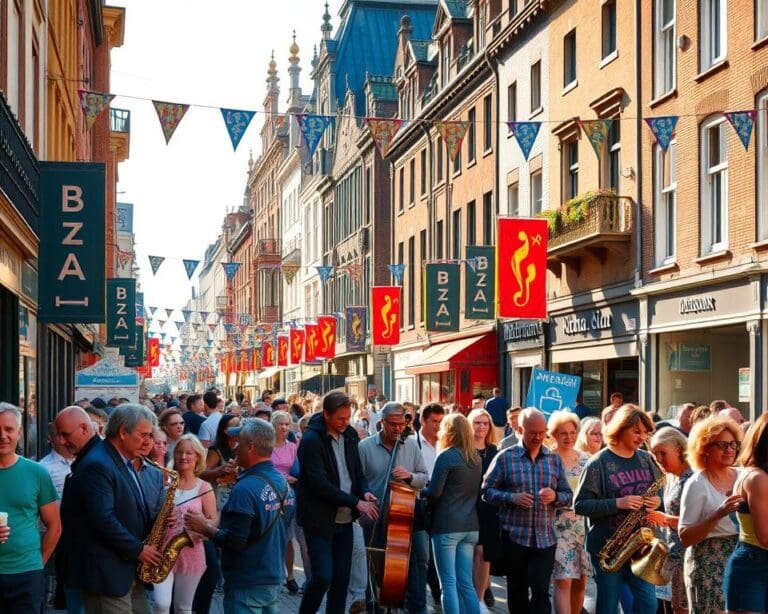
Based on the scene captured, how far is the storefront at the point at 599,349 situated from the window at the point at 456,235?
8.74 metres

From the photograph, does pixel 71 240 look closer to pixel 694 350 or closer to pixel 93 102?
pixel 93 102

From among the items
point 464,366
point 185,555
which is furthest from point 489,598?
point 464,366

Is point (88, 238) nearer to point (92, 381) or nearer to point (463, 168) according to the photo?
point (92, 381)

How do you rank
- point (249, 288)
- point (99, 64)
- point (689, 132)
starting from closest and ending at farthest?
point (689, 132) → point (99, 64) → point (249, 288)

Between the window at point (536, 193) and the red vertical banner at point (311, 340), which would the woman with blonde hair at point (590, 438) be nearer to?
the window at point (536, 193)

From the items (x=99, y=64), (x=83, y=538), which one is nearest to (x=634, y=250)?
(x=83, y=538)

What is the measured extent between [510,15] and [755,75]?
1427 centimetres

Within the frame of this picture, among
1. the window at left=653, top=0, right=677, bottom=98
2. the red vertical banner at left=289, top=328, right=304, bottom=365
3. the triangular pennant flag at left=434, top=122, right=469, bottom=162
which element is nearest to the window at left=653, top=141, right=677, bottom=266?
the window at left=653, top=0, right=677, bottom=98

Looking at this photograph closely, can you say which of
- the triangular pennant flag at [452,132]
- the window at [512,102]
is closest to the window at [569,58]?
the window at [512,102]

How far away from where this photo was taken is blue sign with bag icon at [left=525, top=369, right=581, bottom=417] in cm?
1700

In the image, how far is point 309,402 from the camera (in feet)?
84.1

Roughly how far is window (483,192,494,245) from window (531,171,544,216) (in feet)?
12.1

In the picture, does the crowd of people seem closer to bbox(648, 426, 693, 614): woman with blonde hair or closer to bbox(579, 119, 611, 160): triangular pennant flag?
bbox(648, 426, 693, 614): woman with blonde hair

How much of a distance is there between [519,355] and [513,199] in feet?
13.2
